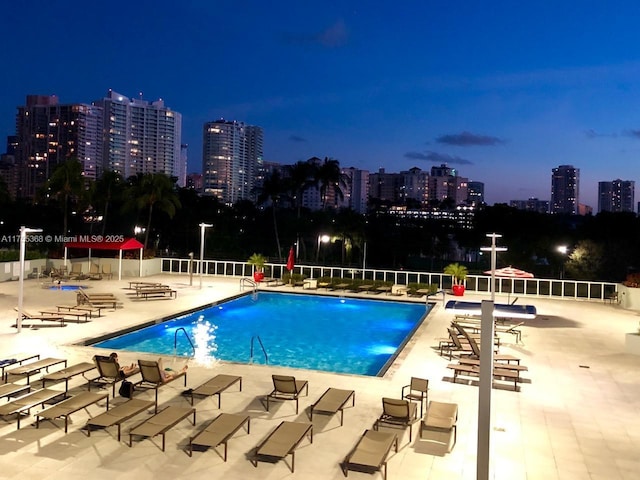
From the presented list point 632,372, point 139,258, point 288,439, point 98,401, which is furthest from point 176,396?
point 139,258

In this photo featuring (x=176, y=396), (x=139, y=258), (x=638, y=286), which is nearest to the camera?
(x=176, y=396)

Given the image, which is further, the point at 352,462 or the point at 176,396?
the point at 176,396

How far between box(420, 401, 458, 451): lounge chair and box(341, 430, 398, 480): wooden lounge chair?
72 centimetres

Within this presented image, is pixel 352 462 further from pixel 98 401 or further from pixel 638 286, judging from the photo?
pixel 638 286

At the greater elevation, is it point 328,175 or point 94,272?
point 328,175

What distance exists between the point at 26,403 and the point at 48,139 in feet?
406

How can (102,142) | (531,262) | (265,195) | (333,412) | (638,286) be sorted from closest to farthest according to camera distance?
(333,412), (638,286), (531,262), (265,195), (102,142)

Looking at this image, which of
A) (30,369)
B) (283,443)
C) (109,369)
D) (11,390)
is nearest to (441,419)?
(283,443)

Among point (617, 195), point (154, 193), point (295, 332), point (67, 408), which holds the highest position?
point (617, 195)

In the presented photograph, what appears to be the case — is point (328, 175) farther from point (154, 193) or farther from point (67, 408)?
point (67, 408)

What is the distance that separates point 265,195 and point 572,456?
4267 centimetres

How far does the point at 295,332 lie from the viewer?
54.6 ft

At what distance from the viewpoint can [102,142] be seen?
125 m

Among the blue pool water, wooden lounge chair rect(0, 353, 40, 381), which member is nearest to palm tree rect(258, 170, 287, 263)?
the blue pool water
